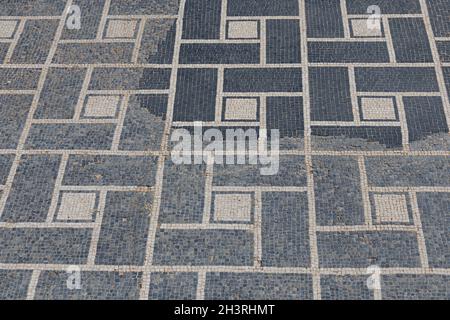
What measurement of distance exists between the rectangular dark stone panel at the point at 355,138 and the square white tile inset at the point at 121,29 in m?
5.44

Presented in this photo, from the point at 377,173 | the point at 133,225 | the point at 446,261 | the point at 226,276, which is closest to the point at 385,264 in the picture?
the point at 446,261

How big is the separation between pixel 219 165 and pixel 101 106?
3197 millimetres

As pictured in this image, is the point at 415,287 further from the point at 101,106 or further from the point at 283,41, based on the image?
the point at 101,106

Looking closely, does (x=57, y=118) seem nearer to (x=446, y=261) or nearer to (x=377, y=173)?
(x=377, y=173)

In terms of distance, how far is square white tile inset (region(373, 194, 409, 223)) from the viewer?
10.7 meters

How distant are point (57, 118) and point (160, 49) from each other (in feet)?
10.2

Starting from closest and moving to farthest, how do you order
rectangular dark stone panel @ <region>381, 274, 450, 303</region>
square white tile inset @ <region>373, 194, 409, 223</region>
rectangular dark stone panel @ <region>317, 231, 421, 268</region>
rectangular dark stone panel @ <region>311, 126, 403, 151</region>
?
rectangular dark stone panel @ <region>381, 274, 450, 303</region> → rectangular dark stone panel @ <region>317, 231, 421, 268</region> → square white tile inset @ <region>373, 194, 409, 223</region> → rectangular dark stone panel @ <region>311, 126, 403, 151</region>

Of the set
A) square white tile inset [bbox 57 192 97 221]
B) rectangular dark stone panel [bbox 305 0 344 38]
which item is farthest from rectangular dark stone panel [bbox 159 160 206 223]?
rectangular dark stone panel [bbox 305 0 344 38]

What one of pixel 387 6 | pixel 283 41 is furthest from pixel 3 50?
pixel 387 6

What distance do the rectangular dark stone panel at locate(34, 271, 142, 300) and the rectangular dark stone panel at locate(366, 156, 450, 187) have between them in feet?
16.7

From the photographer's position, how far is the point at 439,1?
14.4 m

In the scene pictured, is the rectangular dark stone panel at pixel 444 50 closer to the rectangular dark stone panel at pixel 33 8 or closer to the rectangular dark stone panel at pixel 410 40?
the rectangular dark stone panel at pixel 410 40

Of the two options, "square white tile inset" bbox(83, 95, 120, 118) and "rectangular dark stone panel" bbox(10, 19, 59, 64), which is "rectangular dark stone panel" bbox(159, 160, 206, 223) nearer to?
"square white tile inset" bbox(83, 95, 120, 118)

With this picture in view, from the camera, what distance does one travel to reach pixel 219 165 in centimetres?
1154
